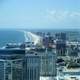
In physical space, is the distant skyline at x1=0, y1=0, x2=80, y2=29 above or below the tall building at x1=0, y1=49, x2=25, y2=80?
above

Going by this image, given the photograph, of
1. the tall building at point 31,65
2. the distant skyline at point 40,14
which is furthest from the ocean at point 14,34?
the tall building at point 31,65

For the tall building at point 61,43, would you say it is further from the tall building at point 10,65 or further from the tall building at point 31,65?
the tall building at point 10,65

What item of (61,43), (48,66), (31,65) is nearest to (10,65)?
(31,65)

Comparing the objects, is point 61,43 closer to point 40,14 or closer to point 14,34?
point 40,14

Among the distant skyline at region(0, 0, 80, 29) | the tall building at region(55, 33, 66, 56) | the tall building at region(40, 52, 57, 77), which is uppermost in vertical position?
the distant skyline at region(0, 0, 80, 29)

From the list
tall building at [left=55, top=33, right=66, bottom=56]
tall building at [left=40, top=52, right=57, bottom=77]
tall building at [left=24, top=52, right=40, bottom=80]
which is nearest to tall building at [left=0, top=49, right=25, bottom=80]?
tall building at [left=24, top=52, right=40, bottom=80]

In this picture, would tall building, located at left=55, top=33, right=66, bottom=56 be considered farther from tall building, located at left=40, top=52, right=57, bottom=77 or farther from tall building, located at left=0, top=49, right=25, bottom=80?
tall building, located at left=0, top=49, right=25, bottom=80

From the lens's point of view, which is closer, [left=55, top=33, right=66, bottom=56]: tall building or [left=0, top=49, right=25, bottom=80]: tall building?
[left=0, top=49, right=25, bottom=80]: tall building
